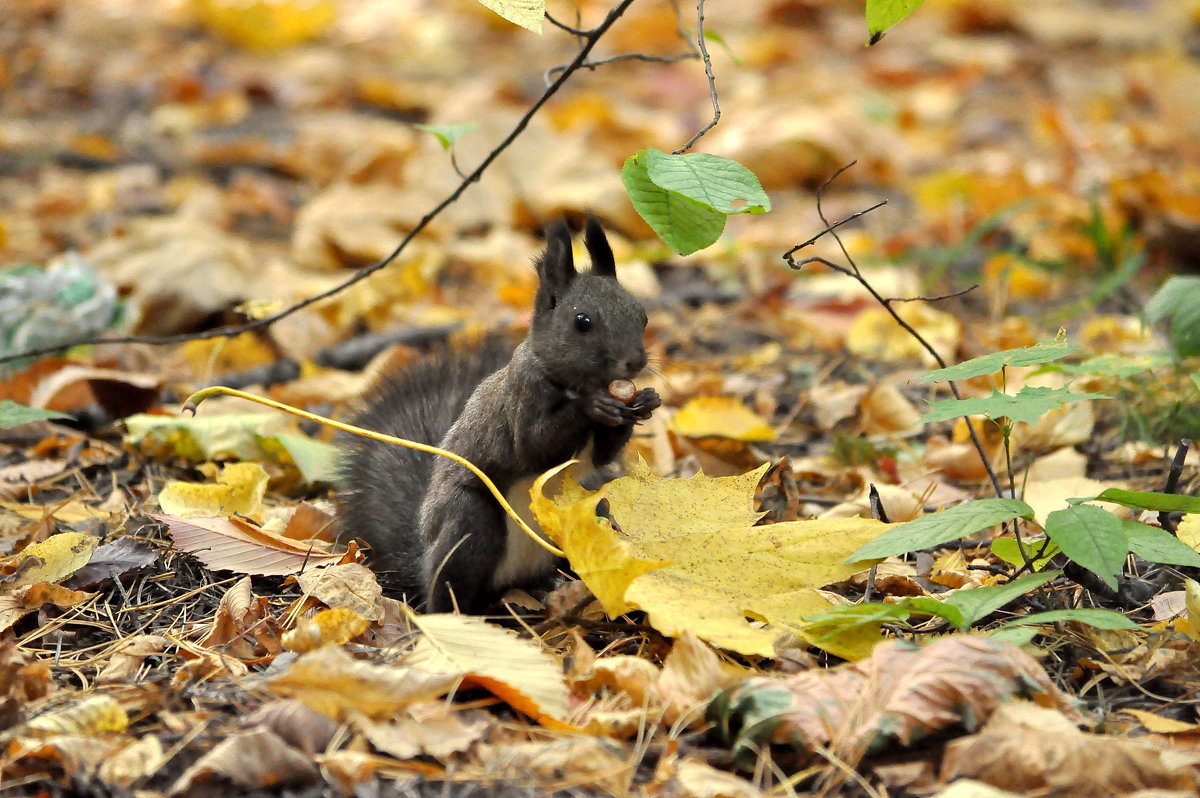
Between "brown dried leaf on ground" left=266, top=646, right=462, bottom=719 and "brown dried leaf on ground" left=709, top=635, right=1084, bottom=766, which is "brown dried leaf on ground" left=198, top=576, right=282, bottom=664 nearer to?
"brown dried leaf on ground" left=266, top=646, right=462, bottom=719

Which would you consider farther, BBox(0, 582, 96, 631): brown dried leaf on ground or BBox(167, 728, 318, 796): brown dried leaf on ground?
BBox(0, 582, 96, 631): brown dried leaf on ground

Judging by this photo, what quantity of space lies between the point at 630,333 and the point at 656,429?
0.74 m

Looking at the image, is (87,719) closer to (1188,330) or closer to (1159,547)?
(1159,547)

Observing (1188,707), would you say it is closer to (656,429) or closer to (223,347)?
(656,429)

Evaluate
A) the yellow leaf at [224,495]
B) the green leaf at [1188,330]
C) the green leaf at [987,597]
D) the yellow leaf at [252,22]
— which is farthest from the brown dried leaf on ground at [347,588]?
the yellow leaf at [252,22]

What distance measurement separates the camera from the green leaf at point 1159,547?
54.3 inches

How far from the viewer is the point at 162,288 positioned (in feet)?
10.8

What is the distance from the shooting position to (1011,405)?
4.43ft

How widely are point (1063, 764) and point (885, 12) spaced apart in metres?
0.90

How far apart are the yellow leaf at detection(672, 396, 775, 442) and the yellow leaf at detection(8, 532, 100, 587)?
1.12m

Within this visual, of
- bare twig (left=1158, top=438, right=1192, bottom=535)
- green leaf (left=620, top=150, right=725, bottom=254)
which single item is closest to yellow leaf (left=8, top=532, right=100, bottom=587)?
green leaf (left=620, top=150, right=725, bottom=254)

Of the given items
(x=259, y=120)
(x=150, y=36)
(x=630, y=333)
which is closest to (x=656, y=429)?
(x=630, y=333)

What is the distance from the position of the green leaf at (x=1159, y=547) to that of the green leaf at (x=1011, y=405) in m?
0.19

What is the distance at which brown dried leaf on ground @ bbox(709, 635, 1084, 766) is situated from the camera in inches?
48.1
